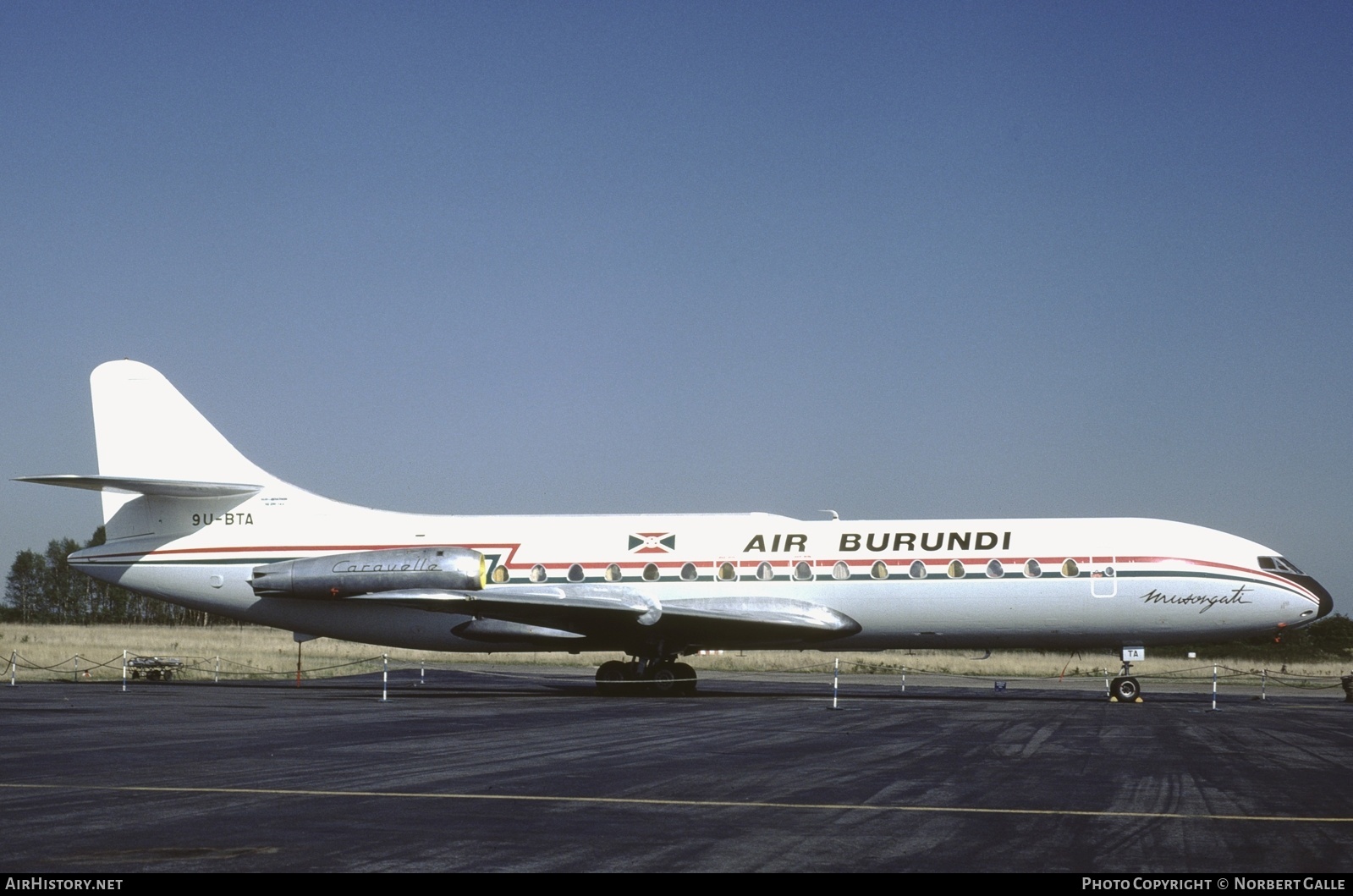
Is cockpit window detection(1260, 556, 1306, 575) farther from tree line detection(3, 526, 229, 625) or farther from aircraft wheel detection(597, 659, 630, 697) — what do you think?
tree line detection(3, 526, 229, 625)

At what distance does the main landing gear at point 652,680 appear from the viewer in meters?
29.9

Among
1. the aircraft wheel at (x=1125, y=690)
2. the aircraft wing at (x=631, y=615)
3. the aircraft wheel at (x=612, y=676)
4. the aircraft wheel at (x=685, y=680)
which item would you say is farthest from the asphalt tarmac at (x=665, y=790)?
the aircraft wheel at (x=612, y=676)

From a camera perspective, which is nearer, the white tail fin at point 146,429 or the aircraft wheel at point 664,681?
the aircraft wheel at point 664,681

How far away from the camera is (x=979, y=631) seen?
95.1 ft

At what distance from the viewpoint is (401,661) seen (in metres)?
57.2

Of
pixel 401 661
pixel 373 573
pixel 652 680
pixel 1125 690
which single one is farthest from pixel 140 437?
pixel 401 661

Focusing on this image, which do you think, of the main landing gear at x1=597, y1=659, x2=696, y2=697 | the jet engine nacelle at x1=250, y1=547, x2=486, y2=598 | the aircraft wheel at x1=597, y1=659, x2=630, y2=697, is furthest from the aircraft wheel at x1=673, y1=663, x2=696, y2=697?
the jet engine nacelle at x1=250, y1=547, x2=486, y2=598

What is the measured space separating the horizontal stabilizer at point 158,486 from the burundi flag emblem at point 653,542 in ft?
31.3

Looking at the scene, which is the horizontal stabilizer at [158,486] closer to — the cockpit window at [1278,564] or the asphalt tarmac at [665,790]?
the asphalt tarmac at [665,790]

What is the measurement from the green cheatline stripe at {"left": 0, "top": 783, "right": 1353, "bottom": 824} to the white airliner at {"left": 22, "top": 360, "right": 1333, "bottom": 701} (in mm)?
16436
